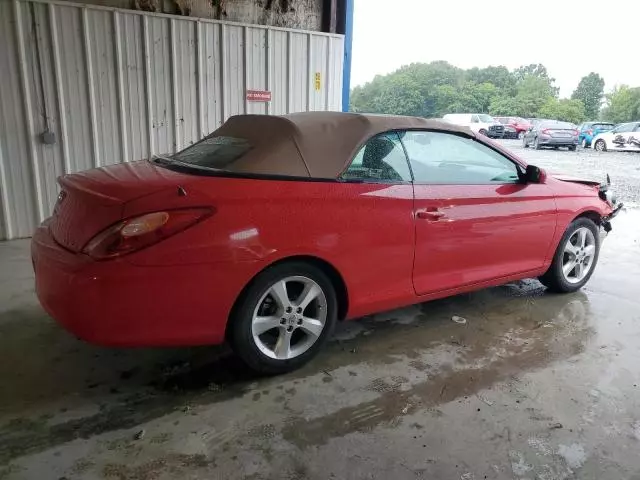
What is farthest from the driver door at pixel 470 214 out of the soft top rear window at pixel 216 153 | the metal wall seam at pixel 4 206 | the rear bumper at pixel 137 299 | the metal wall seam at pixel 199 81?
the metal wall seam at pixel 4 206

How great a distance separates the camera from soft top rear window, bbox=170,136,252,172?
2775 mm

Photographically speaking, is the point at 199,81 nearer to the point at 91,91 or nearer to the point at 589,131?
the point at 91,91

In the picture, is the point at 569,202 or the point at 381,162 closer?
the point at 381,162

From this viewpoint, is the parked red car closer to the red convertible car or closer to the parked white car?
the parked white car

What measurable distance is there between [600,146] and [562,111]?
20.8 meters

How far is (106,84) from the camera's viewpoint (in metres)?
5.64

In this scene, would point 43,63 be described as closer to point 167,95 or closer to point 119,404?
point 167,95

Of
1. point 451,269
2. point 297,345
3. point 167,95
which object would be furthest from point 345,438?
point 167,95

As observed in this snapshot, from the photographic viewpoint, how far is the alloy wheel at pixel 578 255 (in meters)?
4.06

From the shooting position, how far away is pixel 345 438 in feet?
7.32

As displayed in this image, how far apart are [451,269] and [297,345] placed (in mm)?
1185

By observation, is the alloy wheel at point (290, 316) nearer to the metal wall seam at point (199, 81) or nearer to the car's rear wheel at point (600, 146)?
the metal wall seam at point (199, 81)

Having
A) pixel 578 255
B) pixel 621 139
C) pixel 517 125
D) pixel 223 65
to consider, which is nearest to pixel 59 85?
pixel 223 65

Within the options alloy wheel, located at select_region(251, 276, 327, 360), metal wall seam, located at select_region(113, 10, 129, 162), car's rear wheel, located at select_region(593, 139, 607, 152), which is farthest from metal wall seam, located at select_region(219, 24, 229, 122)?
car's rear wheel, located at select_region(593, 139, 607, 152)
